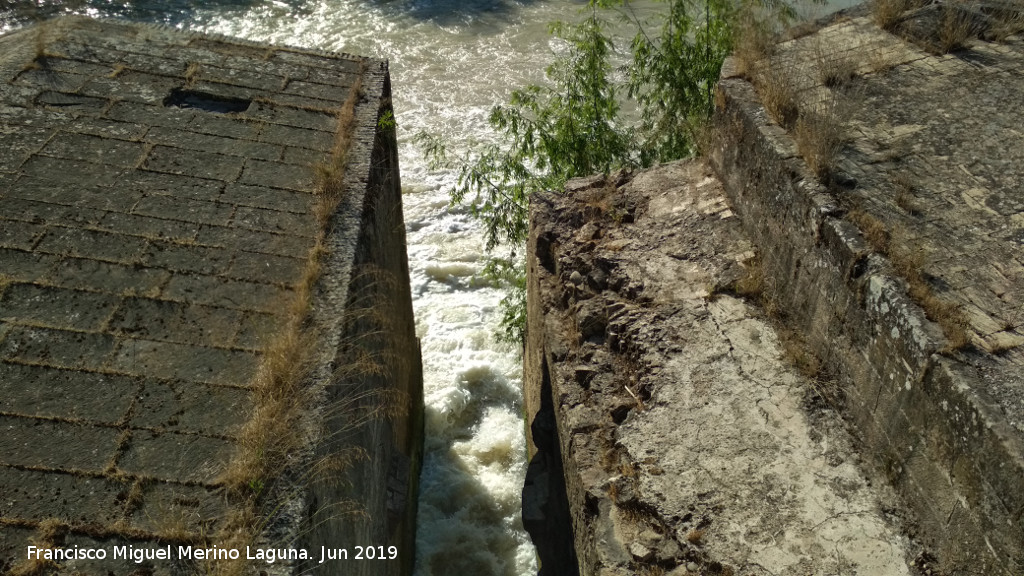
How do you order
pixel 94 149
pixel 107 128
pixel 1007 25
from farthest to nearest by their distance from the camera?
1. pixel 1007 25
2. pixel 107 128
3. pixel 94 149

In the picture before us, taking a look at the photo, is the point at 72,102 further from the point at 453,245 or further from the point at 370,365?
the point at 453,245

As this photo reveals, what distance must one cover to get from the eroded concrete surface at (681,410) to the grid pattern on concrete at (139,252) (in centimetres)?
164

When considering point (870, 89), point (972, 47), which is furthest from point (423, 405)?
point (972, 47)

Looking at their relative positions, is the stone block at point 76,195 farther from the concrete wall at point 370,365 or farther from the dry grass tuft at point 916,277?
the dry grass tuft at point 916,277

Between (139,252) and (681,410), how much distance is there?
272 cm

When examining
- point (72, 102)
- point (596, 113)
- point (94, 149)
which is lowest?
point (596, 113)

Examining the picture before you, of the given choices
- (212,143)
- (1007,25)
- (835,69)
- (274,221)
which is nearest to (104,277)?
(274,221)

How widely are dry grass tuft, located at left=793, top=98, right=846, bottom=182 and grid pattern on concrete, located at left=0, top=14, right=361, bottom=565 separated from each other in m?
2.62

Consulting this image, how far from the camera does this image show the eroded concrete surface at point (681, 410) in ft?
11.0

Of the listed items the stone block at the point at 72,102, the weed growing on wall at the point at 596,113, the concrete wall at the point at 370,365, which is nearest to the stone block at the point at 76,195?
the stone block at the point at 72,102

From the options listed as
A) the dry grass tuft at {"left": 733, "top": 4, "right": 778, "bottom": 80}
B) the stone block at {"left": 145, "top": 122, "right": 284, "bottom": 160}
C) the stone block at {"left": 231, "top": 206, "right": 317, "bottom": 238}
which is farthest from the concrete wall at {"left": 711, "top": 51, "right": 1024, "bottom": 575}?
the stone block at {"left": 145, "top": 122, "right": 284, "bottom": 160}

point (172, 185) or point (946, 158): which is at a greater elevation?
point (946, 158)

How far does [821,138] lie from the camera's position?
14.0 ft

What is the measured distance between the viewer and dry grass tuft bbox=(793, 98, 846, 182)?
416cm
